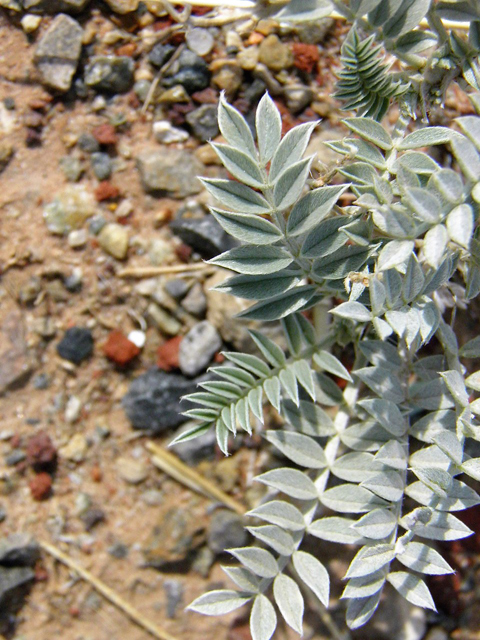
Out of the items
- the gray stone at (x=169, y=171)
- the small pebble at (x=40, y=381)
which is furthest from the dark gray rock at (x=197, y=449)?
the gray stone at (x=169, y=171)

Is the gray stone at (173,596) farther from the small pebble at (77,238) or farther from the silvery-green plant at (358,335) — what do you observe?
the small pebble at (77,238)

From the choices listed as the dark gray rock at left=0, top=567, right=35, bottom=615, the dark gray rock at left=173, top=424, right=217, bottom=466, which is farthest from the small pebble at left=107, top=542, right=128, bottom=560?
the dark gray rock at left=173, top=424, right=217, bottom=466

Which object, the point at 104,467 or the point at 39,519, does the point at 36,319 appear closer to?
the point at 104,467

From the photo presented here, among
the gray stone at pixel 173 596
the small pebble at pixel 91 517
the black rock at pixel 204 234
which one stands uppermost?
the black rock at pixel 204 234

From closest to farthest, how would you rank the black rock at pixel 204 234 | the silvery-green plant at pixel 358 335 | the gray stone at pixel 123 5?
1. the silvery-green plant at pixel 358 335
2. the black rock at pixel 204 234
3. the gray stone at pixel 123 5

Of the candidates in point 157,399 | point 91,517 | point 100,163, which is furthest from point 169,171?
point 91,517

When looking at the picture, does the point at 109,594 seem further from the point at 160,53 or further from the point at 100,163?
the point at 160,53

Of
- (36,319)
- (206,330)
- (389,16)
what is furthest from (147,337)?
(389,16)

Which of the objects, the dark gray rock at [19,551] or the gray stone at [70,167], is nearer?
the dark gray rock at [19,551]
